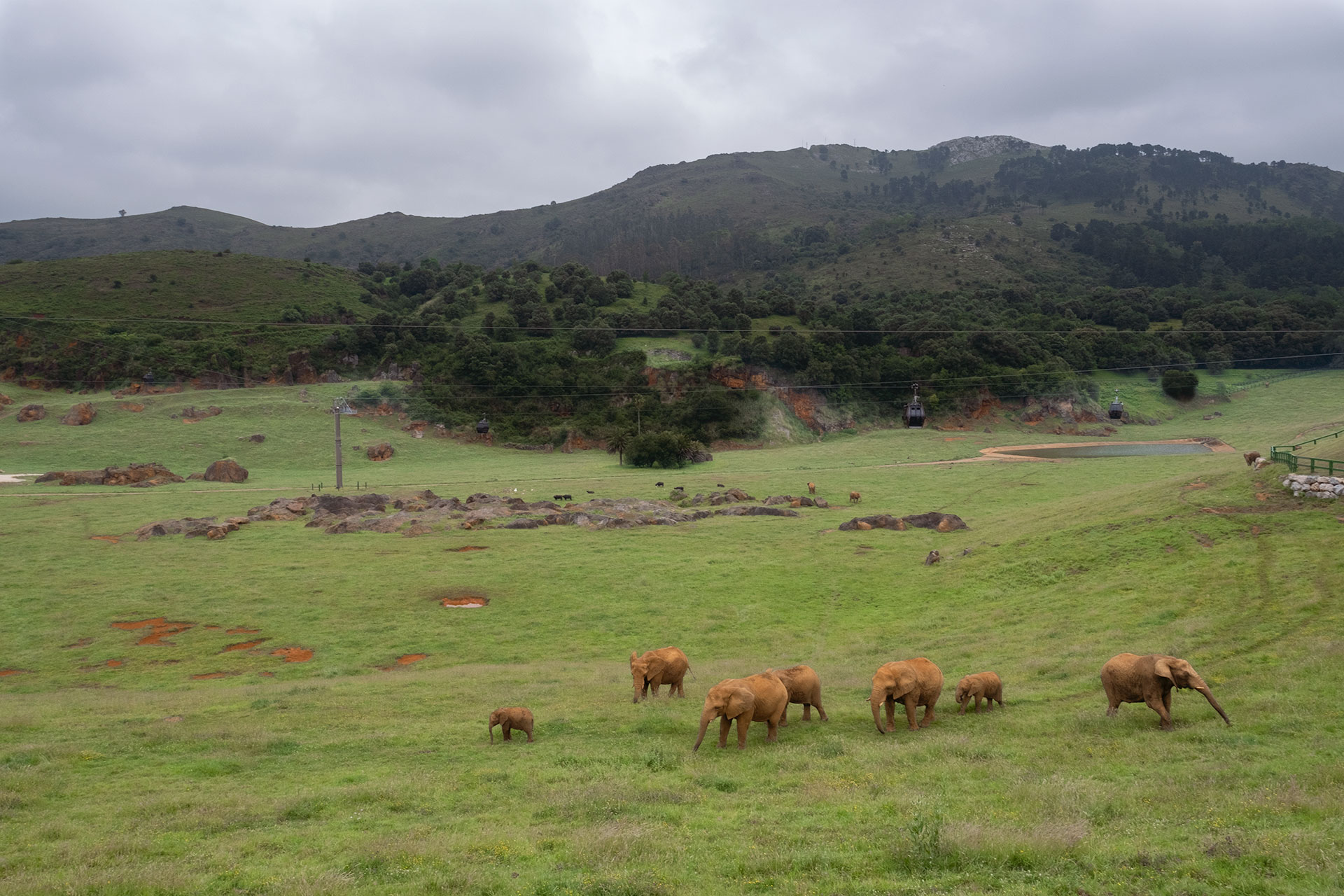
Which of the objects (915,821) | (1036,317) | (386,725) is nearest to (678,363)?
(1036,317)

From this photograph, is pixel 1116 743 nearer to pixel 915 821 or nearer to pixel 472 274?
pixel 915 821

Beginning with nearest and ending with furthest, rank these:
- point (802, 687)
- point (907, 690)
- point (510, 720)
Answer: point (907, 690), point (510, 720), point (802, 687)

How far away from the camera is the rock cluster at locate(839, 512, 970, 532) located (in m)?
41.4

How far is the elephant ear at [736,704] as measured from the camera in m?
14.3

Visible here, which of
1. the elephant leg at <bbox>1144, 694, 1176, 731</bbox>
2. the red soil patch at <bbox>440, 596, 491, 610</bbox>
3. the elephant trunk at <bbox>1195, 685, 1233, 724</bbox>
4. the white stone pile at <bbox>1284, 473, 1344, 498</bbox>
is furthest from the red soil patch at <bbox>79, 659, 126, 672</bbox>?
the white stone pile at <bbox>1284, 473, 1344, 498</bbox>

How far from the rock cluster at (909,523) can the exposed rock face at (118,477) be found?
52.1m

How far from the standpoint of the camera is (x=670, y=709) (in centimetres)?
1759

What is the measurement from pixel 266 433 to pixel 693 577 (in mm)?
65273

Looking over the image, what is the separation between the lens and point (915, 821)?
9.71 meters

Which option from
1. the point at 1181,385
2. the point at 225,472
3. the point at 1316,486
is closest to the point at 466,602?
the point at 1316,486

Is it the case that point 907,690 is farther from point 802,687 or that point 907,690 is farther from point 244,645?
point 244,645

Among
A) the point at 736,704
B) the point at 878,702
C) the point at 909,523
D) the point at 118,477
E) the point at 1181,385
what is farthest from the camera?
the point at 1181,385

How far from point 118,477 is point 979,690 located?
66860mm

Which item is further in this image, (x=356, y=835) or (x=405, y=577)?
(x=405, y=577)
